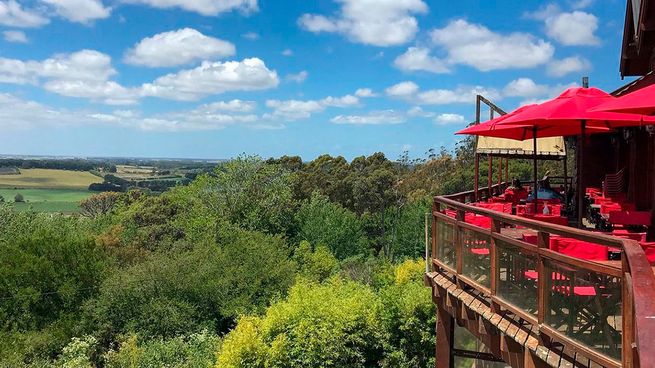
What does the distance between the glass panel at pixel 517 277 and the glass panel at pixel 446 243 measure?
137cm

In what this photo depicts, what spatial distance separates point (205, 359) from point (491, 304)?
16.6m

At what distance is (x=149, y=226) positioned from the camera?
142 feet

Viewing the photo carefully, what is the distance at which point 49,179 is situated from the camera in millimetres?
122250

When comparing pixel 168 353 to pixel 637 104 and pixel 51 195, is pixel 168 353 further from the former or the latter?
pixel 51 195

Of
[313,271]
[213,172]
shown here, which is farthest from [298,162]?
[313,271]

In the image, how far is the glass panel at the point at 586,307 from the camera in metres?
3.33

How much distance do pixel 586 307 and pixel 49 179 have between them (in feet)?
450

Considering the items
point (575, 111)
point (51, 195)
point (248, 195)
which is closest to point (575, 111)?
point (575, 111)

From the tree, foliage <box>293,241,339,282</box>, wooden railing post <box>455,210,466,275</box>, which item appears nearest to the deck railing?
wooden railing post <box>455,210,466,275</box>

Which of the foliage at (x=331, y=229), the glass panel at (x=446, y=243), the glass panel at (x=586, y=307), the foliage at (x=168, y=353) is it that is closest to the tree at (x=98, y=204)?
the foliage at (x=331, y=229)

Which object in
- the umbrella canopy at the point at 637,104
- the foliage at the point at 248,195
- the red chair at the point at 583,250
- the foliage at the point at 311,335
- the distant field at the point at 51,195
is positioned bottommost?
the distant field at the point at 51,195

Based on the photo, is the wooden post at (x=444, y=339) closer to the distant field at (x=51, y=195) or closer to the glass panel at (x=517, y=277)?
the glass panel at (x=517, y=277)

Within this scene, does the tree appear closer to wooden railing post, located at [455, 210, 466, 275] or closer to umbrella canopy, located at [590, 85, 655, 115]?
wooden railing post, located at [455, 210, 466, 275]

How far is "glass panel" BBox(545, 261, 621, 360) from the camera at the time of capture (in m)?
3.33
